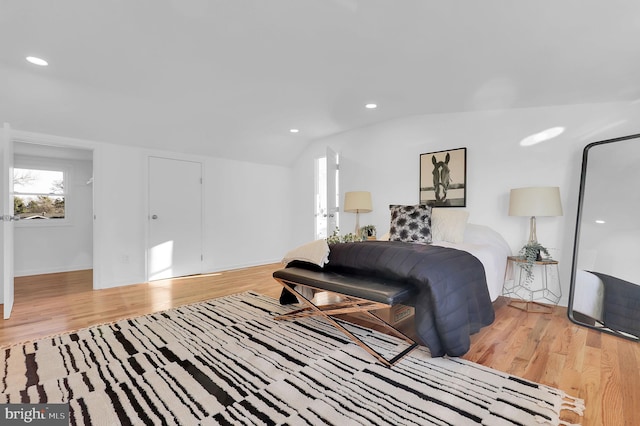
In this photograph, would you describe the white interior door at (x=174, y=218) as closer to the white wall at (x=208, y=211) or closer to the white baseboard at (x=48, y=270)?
the white wall at (x=208, y=211)

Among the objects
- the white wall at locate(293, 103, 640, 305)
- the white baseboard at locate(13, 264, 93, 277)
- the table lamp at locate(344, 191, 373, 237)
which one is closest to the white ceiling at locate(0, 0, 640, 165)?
the white wall at locate(293, 103, 640, 305)

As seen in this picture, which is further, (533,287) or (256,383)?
(533,287)

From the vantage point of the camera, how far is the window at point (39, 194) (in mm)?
4754

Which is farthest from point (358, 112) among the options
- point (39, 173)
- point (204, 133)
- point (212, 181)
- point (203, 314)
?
point (39, 173)

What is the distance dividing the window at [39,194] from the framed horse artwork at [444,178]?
6.06 metres

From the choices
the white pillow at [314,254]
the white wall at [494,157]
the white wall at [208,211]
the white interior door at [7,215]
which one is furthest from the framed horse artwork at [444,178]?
the white interior door at [7,215]

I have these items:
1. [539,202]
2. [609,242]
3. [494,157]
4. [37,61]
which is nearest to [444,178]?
[494,157]

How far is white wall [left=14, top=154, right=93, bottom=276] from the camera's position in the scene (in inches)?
188

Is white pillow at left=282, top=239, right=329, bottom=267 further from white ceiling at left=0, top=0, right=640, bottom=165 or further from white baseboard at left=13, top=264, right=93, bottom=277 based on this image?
white baseboard at left=13, top=264, right=93, bottom=277

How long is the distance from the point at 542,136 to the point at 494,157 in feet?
1.62

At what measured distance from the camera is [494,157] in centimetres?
354

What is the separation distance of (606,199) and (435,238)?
152 cm
